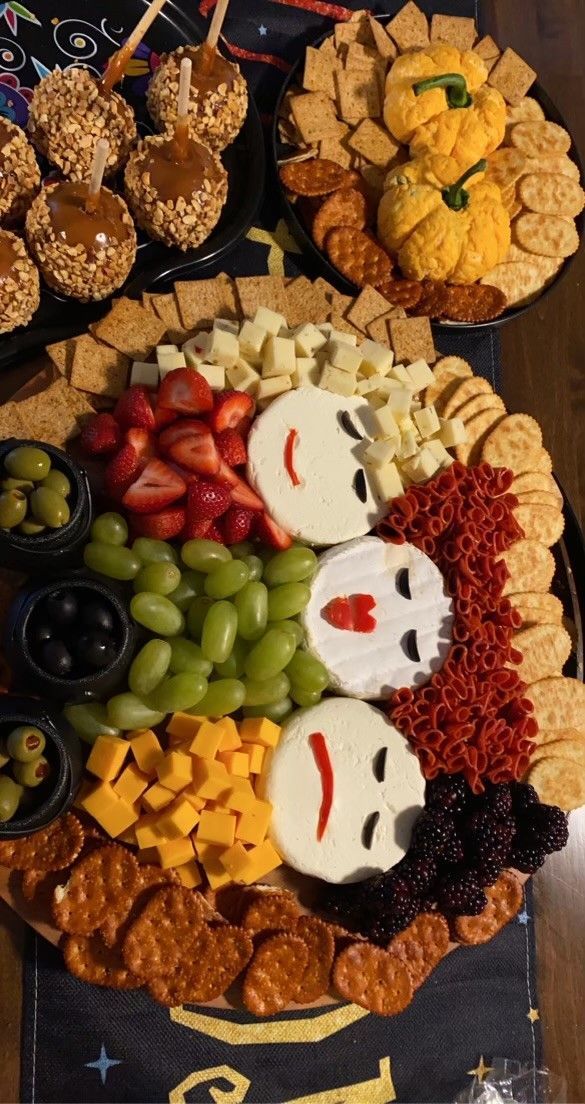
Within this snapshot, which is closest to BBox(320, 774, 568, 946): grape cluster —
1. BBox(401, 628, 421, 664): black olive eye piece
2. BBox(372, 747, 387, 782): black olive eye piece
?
BBox(372, 747, 387, 782): black olive eye piece

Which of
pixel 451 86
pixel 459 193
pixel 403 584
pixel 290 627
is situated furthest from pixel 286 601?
pixel 451 86

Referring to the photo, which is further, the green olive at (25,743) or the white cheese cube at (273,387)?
the white cheese cube at (273,387)

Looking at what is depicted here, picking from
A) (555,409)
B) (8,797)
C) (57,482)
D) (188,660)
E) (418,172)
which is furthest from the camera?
(555,409)

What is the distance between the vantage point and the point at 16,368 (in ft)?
5.49

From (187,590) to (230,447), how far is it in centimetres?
28

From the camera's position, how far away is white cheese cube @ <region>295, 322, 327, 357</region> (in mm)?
1702

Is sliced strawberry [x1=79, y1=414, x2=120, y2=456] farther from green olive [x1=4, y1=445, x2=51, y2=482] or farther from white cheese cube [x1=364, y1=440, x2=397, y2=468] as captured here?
white cheese cube [x1=364, y1=440, x2=397, y2=468]

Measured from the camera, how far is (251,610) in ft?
4.89

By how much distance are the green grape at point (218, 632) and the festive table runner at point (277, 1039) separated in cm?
57

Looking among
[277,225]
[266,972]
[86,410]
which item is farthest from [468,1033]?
[277,225]

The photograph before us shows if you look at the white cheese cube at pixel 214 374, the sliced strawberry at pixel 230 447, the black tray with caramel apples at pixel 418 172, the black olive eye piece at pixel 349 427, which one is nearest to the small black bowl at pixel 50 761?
the sliced strawberry at pixel 230 447

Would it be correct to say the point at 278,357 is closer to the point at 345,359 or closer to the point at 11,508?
the point at 345,359

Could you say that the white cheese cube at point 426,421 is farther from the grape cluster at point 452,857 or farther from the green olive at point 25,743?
the green olive at point 25,743

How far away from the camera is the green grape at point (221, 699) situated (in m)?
1.45
